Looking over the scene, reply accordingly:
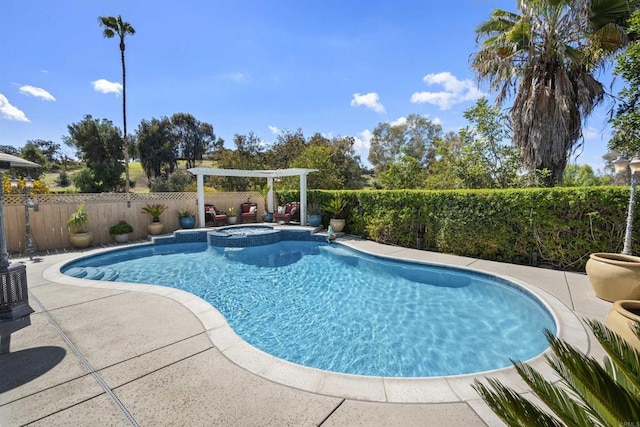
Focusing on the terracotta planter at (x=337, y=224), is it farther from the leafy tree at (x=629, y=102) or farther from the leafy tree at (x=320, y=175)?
the leafy tree at (x=629, y=102)

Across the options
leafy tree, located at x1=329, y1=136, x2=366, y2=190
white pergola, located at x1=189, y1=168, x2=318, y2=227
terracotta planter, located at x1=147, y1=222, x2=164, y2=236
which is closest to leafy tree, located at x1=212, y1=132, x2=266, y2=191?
leafy tree, located at x1=329, y1=136, x2=366, y2=190

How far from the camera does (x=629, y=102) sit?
724 cm

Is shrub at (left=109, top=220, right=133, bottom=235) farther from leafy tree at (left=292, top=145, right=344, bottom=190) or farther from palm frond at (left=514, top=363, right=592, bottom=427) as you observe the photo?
palm frond at (left=514, top=363, right=592, bottom=427)

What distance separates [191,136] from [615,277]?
143 feet

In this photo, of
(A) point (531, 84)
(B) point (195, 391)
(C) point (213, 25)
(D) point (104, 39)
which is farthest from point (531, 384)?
(D) point (104, 39)

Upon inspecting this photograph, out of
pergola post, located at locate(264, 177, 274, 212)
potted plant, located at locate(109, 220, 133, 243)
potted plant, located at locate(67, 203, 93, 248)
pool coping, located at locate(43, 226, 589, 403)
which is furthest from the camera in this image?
pergola post, located at locate(264, 177, 274, 212)

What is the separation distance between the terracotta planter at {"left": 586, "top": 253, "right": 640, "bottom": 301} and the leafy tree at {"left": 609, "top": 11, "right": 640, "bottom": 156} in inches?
157

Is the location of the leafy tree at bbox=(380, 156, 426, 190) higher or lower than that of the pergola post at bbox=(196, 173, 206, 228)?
higher

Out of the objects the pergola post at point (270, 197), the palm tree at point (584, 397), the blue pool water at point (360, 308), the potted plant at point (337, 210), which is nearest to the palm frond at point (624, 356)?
the palm tree at point (584, 397)

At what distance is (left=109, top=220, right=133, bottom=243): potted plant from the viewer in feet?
35.0

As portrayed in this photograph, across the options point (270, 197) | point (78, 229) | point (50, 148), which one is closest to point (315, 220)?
point (270, 197)

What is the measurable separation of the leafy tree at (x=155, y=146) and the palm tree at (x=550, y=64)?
3448cm

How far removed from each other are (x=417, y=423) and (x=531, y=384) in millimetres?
1357

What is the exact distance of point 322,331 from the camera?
4730 millimetres
